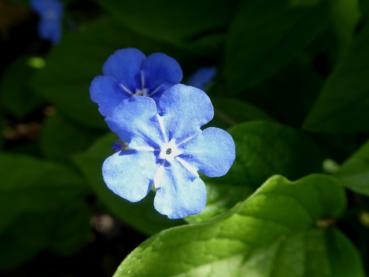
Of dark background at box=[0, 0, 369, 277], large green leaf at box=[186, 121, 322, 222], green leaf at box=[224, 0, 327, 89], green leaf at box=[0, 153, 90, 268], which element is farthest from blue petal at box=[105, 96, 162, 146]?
green leaf at box=[0, 153, 90, 268]

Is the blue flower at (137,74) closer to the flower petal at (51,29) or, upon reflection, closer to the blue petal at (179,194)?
the blue petal at (179,194)

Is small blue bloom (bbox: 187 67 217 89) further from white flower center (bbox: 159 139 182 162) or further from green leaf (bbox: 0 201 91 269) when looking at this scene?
green leaf (bbox: 0 201 91 269)

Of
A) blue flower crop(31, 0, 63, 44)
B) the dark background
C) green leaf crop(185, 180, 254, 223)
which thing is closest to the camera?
A: green leaf crop(185, 180, 254, 223)

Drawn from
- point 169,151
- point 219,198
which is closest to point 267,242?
point 219,198

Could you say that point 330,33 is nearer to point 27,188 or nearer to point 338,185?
point 338,185

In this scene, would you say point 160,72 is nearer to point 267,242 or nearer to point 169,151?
point 169,151

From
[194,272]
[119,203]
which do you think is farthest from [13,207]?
[194,272]
